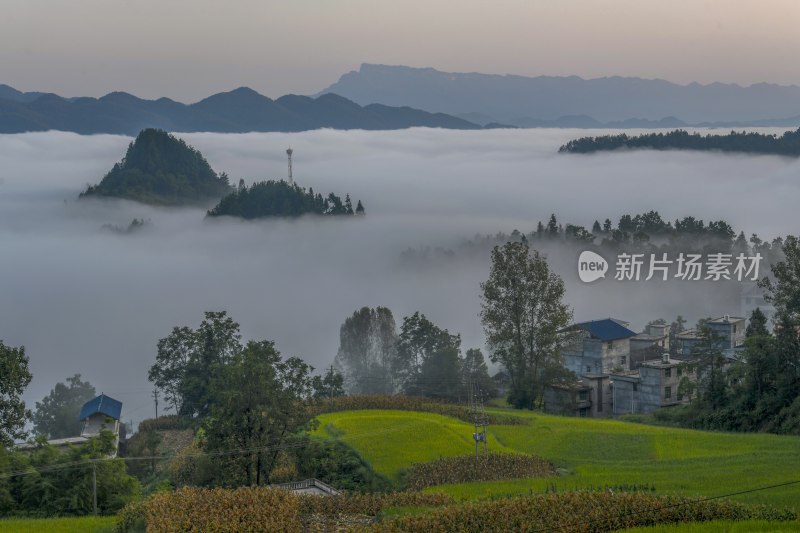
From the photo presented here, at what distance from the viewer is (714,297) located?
3027 inches

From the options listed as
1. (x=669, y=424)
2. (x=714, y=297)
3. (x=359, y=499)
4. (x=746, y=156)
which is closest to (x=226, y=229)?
(x=714, y=297)

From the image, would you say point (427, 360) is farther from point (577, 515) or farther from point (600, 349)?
point (577, 515)

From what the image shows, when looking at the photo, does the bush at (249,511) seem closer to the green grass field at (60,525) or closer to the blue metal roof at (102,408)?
the green grass field at (60,525)

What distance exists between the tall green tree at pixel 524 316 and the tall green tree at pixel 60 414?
21196 millimetres

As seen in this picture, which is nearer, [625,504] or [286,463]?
[625,504]

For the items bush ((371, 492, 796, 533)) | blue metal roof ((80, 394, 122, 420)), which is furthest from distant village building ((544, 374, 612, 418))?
bush ((371, 492, 796, 533))

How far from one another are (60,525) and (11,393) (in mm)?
6640

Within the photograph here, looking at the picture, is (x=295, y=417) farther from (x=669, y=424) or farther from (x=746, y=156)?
(x=746, y=156)

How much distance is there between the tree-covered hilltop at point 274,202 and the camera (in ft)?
366

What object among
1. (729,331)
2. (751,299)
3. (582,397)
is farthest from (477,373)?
(751,299)

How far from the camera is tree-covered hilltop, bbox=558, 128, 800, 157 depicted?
133475mm

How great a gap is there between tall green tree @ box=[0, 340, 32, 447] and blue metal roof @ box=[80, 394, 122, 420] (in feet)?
55.6

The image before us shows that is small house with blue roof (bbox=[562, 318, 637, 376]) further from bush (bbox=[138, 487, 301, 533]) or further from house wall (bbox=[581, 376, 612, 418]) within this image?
bush (bbox=[138, 487, 301, 533])

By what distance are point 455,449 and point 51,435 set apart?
27395 millimetres
